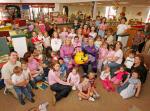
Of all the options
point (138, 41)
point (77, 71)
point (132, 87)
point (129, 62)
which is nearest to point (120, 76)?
point (129, 62)

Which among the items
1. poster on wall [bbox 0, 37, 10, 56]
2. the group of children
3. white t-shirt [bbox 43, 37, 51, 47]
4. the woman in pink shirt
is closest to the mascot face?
the group of children

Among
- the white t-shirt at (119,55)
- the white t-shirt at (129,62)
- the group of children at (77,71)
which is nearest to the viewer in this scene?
the group of children at (77,71)

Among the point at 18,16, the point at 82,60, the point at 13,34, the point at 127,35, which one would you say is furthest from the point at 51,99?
the point at 18,16

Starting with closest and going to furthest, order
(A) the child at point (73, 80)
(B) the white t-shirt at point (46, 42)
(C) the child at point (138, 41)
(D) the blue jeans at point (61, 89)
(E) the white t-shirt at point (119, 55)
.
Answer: (D) the blue jeans at point (61, 89) → (A) the child at point (73, 80) → (E) the white t-shirt at point (119, 55) → (B) the white t-shirt at point (46, 42) → (C) the child at point (138, 41)

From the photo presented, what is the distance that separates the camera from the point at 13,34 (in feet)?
16.6

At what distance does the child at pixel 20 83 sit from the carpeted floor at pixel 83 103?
0.14 metres

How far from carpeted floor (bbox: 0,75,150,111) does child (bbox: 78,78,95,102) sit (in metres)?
0.10

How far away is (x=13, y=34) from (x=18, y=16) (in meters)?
5.01

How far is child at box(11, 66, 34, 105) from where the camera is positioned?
3.22 metres

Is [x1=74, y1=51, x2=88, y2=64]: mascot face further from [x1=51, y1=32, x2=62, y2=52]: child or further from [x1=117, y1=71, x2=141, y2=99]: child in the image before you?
[x1=117, y1=71, x2=141, y2=99]: child

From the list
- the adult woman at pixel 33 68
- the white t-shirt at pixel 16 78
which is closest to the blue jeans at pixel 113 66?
the adult woman at pixel 33 68

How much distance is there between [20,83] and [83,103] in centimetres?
138

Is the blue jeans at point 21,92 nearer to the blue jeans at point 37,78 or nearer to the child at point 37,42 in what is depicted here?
the blue jeans at point 37,78

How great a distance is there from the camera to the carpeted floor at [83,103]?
3.24 m
